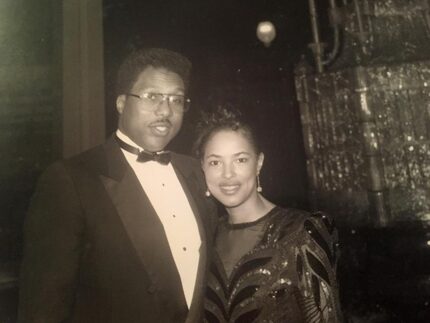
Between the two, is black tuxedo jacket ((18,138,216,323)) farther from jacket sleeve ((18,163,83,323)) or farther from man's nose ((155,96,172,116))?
man's nose ((155,96,172,116))

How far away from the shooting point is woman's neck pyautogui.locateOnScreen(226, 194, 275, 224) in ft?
6.78

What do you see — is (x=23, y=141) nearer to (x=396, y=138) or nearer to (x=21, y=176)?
(x=21, y=176)

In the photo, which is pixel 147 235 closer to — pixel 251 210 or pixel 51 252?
pixel 51 252

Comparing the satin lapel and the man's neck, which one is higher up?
the man's neck

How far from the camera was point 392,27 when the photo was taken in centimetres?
416

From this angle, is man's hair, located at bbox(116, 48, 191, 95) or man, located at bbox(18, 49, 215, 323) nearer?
man, located at bbox(18, 49, 215, 323)

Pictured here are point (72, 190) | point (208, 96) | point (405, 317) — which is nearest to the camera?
point (72, 190)

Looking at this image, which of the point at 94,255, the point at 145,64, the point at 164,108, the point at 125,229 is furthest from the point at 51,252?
the point at 145,64

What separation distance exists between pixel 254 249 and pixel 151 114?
96 centimetres

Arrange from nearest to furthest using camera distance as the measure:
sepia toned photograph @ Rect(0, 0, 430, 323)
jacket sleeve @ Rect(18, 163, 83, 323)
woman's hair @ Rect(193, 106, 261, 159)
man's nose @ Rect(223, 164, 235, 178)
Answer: jacket sleeve @ Rect(18, 163, 83, 323) < sepia toned photograph @ Rect(0, 0, 430, 323) < man's nose @ Rect(223, 164, 235, 178) < woman's hair @ Rect(193, 106, 261, 159)

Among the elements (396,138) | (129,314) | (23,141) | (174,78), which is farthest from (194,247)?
(396,138)

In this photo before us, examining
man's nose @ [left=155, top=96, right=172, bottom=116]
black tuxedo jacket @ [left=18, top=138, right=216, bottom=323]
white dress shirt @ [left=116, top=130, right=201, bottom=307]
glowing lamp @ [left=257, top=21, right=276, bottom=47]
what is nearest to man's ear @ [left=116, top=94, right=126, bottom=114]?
white dress shirt @ [left=116, top=130, right=201, bottom=307]

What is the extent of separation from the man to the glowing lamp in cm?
373

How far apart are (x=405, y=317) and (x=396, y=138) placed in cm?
212
